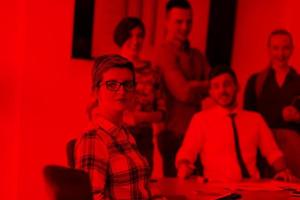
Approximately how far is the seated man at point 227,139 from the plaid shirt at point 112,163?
84 centimetres

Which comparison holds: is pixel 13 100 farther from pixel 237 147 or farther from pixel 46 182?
pixel 46 182

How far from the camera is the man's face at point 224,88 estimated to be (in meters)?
2.57

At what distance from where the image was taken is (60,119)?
127 inches

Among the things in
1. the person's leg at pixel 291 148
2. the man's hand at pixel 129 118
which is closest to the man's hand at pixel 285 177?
the person's leg at pixel 291 148

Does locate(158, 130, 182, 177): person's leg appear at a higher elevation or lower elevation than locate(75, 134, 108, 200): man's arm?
lower

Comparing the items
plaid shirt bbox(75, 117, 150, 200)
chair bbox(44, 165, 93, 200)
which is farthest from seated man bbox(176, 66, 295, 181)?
chair bbox(44, 165, 93, 200)

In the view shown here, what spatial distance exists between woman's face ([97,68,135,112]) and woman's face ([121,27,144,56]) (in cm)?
93

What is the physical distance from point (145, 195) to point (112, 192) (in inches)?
6.3

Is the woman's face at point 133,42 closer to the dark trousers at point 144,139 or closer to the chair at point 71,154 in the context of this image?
the dark trousers at point 144,139

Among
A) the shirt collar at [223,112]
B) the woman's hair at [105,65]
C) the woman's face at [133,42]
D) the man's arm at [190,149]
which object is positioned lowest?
the man's arm at [190,149]

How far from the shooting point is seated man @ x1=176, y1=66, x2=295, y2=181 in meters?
2.52

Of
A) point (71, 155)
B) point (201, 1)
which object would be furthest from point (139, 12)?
point (71, 155)

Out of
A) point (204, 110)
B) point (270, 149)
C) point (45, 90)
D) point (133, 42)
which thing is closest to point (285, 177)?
point (270, 149)

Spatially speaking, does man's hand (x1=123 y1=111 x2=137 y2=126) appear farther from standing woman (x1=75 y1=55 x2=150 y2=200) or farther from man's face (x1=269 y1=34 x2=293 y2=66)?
man's face (x1=269 y1=34 x2=293 y2=66)
